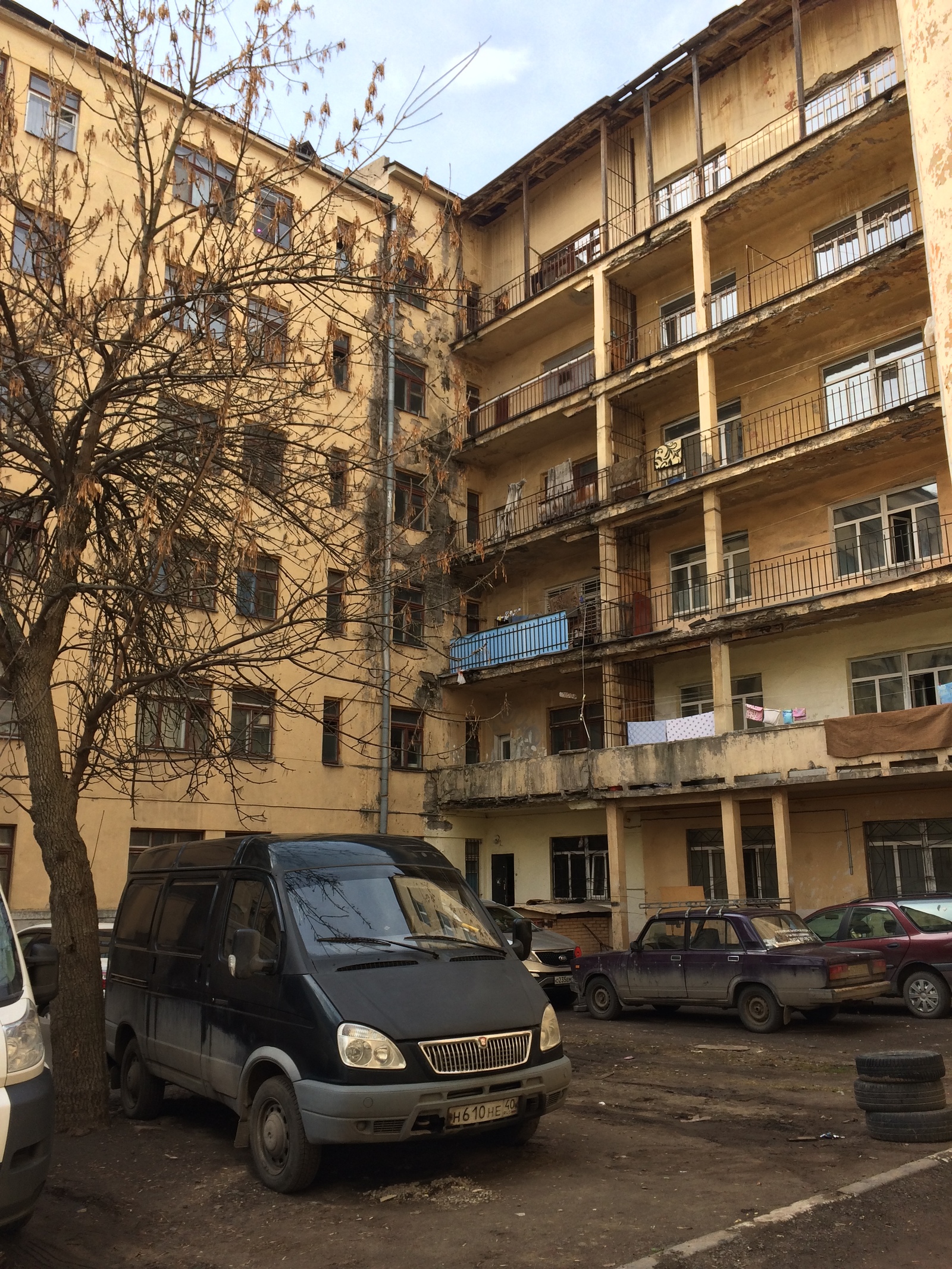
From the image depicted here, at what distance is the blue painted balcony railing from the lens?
85.1 feet

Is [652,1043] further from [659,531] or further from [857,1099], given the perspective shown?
[659,531]

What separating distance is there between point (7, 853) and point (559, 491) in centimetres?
1699

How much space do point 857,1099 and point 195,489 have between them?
6.35 m

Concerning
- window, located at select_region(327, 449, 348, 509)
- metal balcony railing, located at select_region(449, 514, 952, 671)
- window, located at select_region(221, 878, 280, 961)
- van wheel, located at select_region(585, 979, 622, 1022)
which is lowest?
van wheel, located at select_region(585, 979, 622, 1022)

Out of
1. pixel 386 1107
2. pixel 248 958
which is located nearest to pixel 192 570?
pixel 248 958

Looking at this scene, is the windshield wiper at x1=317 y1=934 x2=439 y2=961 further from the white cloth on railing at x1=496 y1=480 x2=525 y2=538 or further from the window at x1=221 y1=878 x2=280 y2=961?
the white cloth on railing at x1=496 y1=480 x2=525 y2=538

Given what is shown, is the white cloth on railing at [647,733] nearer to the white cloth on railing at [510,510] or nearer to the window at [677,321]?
the white cloth on railing at [510,510]

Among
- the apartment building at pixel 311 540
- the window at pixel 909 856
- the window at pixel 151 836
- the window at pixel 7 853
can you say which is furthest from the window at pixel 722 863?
the window at pixel 7 853

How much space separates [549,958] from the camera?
16594 millimetres

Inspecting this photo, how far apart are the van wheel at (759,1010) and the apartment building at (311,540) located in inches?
235

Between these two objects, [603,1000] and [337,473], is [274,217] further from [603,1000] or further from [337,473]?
[603,1000]

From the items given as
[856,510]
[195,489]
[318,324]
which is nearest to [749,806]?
[856,510]

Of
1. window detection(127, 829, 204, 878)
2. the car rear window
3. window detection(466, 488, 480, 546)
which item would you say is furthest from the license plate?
window detection(466, 488, 480, 546)

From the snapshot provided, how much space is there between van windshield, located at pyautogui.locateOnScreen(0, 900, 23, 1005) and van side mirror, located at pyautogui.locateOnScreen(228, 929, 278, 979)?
141cm
